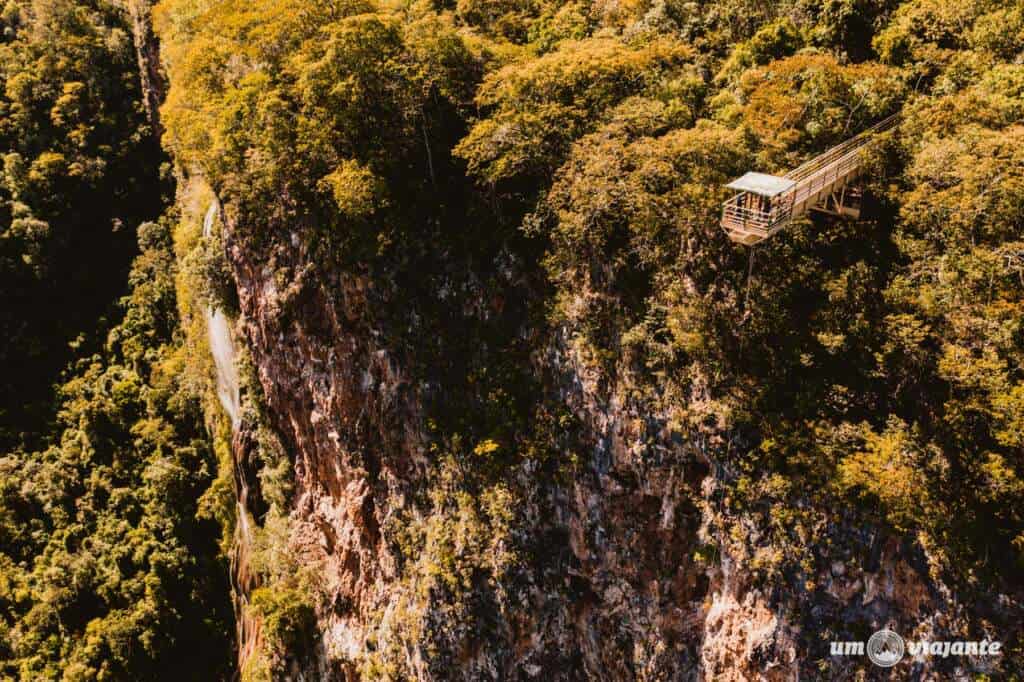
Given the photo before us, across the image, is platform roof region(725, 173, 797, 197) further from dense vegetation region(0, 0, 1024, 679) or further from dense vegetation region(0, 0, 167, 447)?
dense vegetation region(0, 0, 167, 447)

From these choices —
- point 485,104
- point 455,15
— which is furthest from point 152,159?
point 485,104

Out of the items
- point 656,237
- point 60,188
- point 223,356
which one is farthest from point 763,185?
point 60,188

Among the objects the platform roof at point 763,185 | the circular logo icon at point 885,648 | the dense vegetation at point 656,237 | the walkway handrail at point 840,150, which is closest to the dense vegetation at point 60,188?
the dense vegetation at point 656,237

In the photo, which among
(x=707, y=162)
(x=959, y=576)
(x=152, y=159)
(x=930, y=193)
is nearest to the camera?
(x=959, y=576)

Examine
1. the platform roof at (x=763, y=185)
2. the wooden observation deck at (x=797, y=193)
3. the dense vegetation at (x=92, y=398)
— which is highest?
the platform roof at (x=763, y=185)

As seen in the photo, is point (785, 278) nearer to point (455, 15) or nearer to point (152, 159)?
point (455, 15)

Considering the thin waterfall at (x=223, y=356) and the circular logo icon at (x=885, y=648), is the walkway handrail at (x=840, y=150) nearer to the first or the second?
the circular logo icon at (x=885, y=648)

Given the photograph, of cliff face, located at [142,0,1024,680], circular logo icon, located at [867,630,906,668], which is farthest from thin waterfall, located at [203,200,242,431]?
circular logo icon, located at [867,630,906,668]
